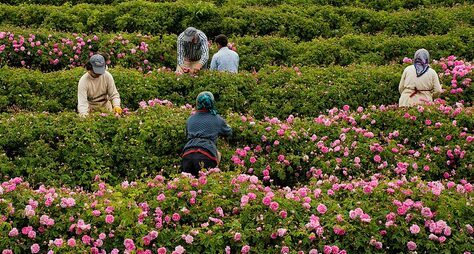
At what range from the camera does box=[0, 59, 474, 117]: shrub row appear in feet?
56.7

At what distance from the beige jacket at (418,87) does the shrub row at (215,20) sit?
766 cm

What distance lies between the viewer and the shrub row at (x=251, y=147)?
13.3 m

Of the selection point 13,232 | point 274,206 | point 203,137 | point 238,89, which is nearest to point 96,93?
point 203,137

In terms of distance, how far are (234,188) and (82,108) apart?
5.46m

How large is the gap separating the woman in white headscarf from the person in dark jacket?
587cm

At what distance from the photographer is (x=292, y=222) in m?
9.94

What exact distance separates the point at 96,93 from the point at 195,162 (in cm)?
394

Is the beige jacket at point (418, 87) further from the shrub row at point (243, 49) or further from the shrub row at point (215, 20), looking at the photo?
the shrub row at point (215, 20)

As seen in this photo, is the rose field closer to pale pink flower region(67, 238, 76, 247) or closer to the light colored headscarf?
pale pink flower region(67, 238, 76, 247)

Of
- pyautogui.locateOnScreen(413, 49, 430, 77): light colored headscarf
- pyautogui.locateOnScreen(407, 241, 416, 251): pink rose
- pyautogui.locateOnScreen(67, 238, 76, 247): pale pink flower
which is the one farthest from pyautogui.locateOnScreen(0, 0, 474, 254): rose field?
pyautogui.locateOnScreen(413, 49, 430, 77): light colored headscarf

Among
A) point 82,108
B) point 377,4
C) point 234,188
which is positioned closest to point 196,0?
point 377,4

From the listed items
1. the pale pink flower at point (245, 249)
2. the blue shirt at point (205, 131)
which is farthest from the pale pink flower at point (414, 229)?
the blue shirt at point (205, 131)

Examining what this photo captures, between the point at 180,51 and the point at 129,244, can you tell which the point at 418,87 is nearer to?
the point at 180,51

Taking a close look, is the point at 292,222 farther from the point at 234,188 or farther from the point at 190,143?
the point at 190,143
